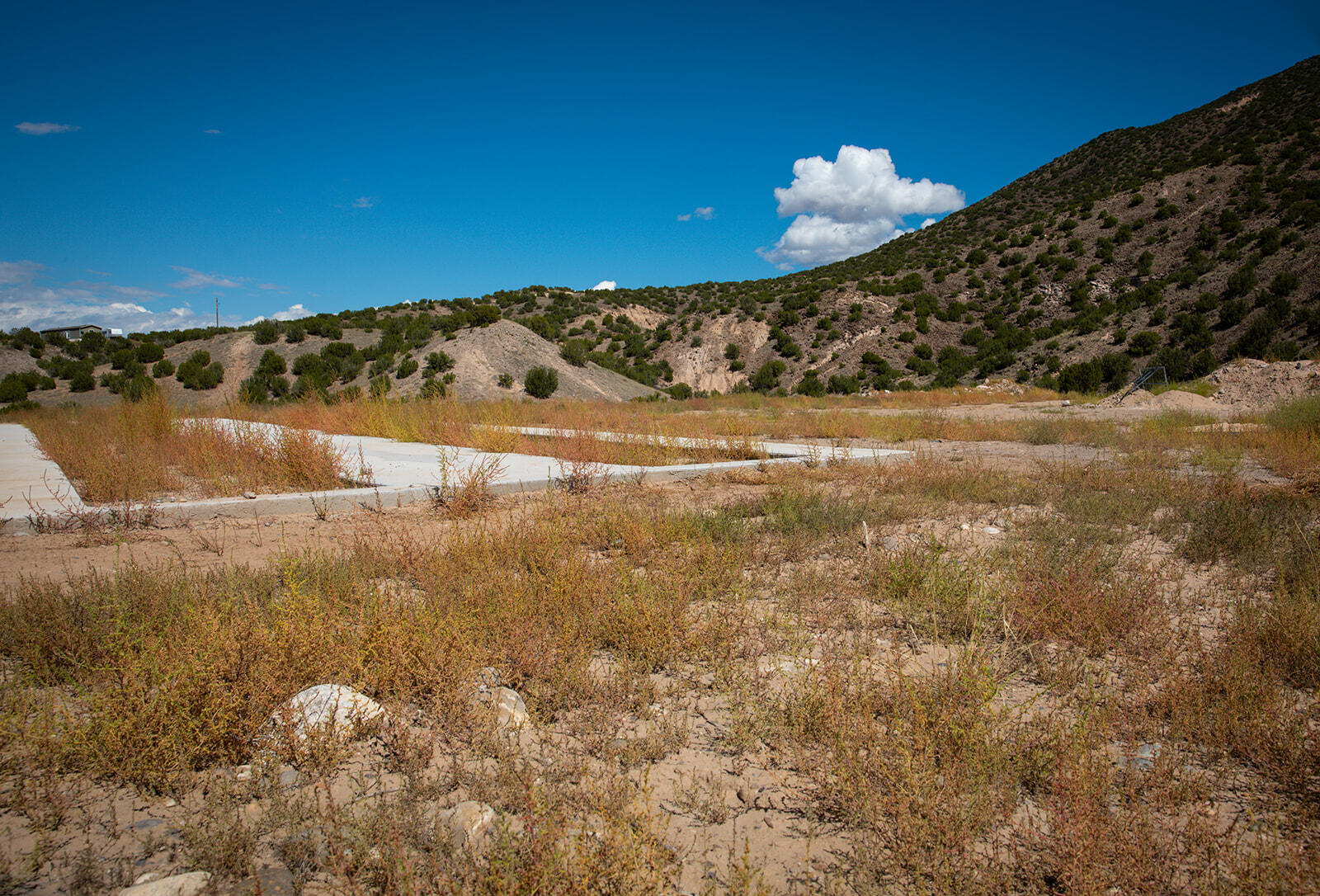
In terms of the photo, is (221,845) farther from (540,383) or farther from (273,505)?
(540,383)

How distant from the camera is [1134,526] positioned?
5934mm

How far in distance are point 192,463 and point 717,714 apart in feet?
29.1

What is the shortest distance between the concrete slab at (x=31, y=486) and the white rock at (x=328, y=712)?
16.7 feet

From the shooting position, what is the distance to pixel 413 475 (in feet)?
27.4

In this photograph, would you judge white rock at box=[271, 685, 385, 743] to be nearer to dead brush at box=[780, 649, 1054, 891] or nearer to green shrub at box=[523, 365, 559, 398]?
dead brush at box=[780, 649, 1054, 891]

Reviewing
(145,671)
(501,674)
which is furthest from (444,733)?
(145,671)

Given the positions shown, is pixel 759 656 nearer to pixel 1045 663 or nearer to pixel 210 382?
pixel 1045 663

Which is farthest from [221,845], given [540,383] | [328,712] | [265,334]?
[265,334]

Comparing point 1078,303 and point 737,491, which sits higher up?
point 1078,303

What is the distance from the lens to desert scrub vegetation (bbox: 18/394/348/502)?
24.3 ft

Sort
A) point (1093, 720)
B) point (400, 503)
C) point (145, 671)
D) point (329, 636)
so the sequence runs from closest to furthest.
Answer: point (1093, 720) < point (145, 671) < point (329, 636) < point (400, 503)

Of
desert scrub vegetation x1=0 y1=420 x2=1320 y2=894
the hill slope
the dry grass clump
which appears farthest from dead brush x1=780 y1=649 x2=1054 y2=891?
the hill slope

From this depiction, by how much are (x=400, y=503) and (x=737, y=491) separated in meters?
4.08

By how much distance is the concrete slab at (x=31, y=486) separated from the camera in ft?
19.9
